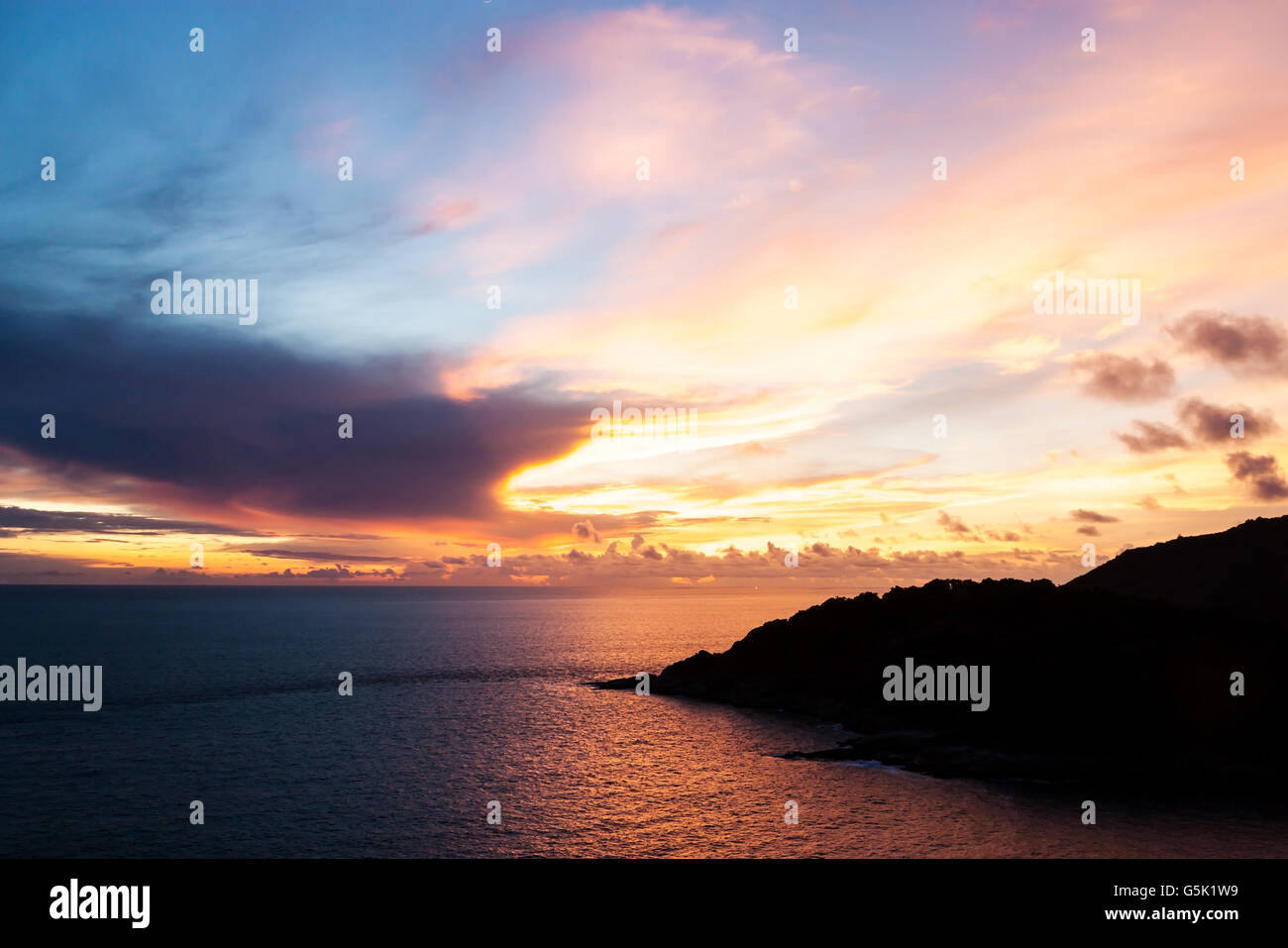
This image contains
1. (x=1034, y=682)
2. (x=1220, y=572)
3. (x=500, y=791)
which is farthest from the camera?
(x=1220, y=572)

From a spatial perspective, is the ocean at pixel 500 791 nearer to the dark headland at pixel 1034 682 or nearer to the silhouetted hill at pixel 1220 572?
the dark headland at pixel 1034 682

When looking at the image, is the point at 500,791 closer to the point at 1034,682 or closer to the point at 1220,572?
the point at 1034,682

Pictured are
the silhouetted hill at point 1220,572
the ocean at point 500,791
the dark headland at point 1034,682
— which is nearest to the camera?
the ocean at point 500,791

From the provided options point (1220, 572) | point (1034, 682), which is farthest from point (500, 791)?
point (1220, 572)

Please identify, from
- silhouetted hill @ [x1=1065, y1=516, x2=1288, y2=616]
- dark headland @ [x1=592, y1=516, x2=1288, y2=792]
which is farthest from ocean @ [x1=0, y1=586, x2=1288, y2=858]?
silhouetted hill @ [x1=1065, y1=516, x2=1288, y2=616]

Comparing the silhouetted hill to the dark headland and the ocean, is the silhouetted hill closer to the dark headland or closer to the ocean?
the dark headland

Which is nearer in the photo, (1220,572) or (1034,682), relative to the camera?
(1034,682)

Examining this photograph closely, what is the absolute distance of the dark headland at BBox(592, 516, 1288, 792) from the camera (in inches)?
2514

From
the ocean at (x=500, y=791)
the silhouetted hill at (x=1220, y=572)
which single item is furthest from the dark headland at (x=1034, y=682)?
the silhouetted hill at (x=1220, y=572)

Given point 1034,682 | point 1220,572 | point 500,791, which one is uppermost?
point 1220,572

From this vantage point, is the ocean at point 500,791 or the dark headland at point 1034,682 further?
the dark headland at point 1034,682

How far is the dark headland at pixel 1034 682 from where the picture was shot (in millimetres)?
63844

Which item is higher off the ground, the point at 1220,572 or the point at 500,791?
the point at 1220,572

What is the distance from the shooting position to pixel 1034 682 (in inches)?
2972
